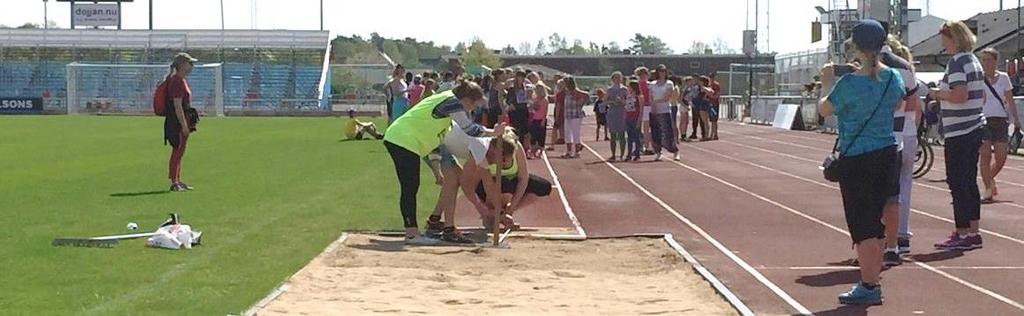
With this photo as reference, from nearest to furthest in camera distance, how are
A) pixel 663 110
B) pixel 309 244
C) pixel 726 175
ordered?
1. pixel 309 244
2. pixel 726 175
3. pixel 663 110

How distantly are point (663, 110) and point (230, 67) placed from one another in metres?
58.1

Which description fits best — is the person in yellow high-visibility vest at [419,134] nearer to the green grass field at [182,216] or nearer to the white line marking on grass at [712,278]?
the green grass field at [182,216]

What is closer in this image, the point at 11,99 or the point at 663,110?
the point at 663,110

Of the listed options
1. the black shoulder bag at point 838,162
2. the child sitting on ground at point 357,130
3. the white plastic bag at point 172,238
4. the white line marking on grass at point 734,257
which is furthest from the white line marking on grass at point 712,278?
the child sitting on ground at point 357,130

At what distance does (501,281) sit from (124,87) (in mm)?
66993

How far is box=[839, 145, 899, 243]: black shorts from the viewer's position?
8719mm

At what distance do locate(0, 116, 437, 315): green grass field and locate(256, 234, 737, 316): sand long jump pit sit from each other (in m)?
0.32

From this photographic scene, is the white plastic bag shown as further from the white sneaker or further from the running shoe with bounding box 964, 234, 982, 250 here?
the running shoe with bounding box 964, 234, 982, 250

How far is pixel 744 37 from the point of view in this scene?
78812 millimetres

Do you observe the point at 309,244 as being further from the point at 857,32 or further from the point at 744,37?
the point at 744,37

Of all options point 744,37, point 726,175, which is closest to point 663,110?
point 726,175

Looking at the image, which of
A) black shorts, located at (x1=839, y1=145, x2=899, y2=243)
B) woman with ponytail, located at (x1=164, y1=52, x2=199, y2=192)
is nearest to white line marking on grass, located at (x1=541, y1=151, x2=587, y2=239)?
black shorts, located at (x1=839, y1=145, x2=899, y2=243)

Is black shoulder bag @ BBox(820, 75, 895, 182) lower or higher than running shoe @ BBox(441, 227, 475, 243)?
higher

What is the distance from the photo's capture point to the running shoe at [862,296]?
8.60 m
